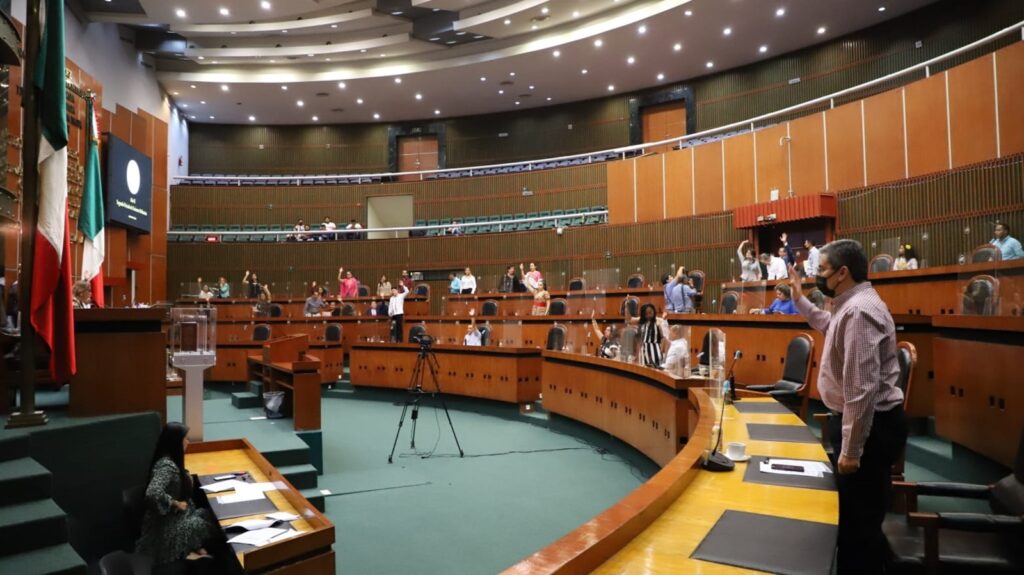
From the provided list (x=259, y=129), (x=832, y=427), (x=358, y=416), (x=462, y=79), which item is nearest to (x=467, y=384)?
(x=358, y=416)

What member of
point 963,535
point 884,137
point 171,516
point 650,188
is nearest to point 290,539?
point 171,516

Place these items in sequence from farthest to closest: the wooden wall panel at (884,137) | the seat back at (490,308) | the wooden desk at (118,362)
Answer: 1. the seat back at (490,308)
2. the wooden wall panel at (884,137)
3. the wooden desk at (118,362)

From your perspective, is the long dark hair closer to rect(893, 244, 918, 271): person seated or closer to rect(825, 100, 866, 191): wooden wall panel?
rect(893, 244, 918, 271): person seated

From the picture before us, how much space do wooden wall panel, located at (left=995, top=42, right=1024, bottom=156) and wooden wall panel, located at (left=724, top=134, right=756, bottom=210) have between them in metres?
4.78

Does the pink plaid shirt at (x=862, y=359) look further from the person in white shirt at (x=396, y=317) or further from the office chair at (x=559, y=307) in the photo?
the person in white shirt at (x=396, y=317)

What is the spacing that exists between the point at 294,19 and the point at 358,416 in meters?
11.9

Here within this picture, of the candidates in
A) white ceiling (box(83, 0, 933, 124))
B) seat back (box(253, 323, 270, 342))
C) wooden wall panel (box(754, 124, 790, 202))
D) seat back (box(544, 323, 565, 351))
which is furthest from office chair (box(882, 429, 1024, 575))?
white ceiling (box(83, 0, 933, 124))

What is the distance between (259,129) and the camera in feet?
71.8

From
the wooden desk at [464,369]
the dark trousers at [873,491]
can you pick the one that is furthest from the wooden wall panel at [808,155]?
the dark trousers at [873,491]

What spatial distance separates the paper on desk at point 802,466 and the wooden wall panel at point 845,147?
415 inches

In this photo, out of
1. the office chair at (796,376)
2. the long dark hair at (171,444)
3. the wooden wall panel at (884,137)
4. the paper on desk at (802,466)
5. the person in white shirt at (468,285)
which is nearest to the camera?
the paper on desk at (802,466)

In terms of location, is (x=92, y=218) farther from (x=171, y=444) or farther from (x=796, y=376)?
(x=796, y=376)

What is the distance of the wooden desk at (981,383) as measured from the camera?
3422 millimetres

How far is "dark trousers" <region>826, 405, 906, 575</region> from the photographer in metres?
2.21
